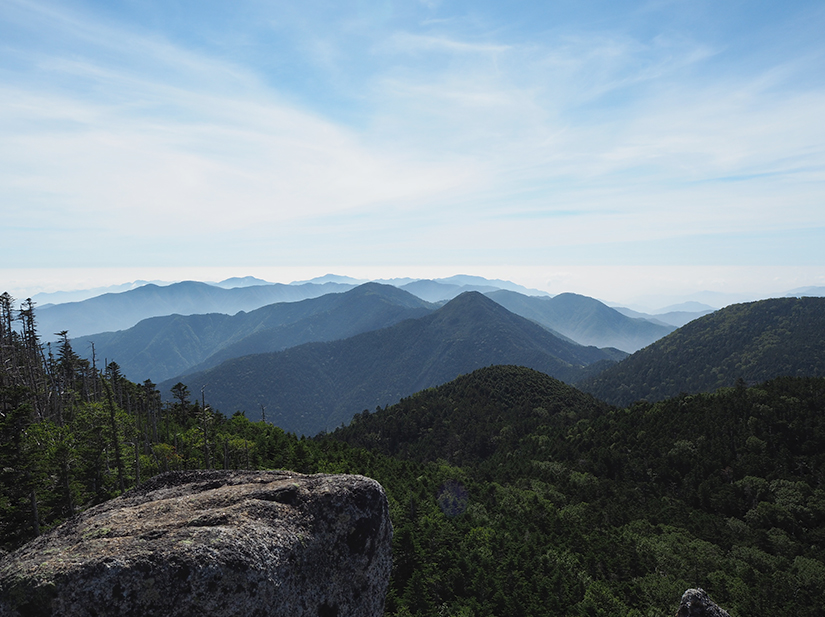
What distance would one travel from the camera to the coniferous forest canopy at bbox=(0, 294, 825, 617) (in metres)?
45.6

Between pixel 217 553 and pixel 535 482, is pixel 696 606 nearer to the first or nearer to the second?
pixel 217 553

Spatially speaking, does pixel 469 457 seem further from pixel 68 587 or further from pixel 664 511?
pixel 68 587

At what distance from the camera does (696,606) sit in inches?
776

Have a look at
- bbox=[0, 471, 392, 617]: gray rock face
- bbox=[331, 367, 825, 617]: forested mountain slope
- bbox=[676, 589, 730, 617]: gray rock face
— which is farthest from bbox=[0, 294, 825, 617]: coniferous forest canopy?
bbox=[676, 589, 730, 617]: gray rock face

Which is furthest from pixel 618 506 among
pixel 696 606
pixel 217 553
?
pixel 217 553

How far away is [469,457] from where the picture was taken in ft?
500

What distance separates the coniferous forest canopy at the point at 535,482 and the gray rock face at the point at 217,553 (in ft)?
82.1

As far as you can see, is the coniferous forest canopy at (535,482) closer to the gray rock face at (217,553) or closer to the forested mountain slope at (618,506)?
the forested mountain slope at (618,506)

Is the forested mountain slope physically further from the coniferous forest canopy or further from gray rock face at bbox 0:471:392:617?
gray rock face at bbox 0:471:392:617

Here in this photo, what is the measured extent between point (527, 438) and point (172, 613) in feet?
503

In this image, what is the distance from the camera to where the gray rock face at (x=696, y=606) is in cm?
1958

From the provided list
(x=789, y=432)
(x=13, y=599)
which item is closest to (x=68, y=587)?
(x=13, y=599)

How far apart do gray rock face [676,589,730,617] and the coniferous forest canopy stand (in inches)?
1134

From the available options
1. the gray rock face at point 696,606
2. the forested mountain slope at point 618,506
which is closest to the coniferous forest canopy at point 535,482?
the forested mountain slope at point 618,506
